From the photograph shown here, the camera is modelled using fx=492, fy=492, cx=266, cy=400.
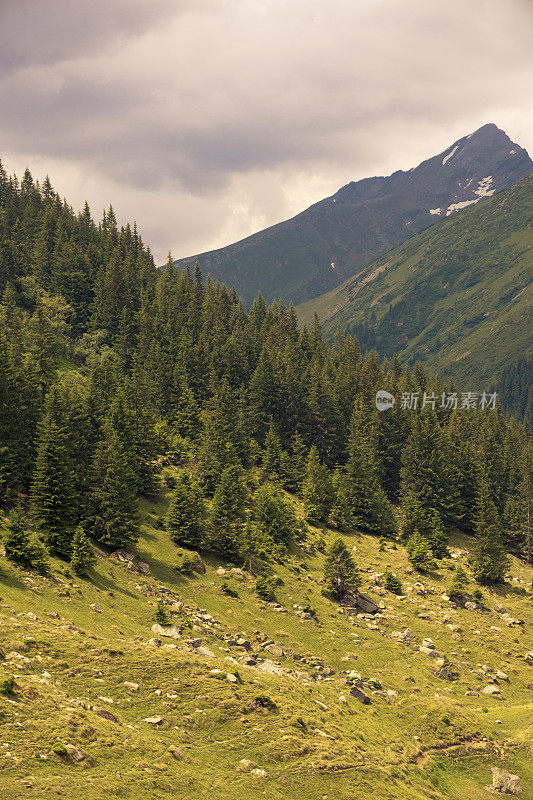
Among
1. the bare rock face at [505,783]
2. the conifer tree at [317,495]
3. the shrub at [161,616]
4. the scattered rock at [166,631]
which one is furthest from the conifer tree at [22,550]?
the conifer tree at [317,495]

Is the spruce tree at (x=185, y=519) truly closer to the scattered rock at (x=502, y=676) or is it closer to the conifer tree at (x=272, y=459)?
the conifer tree at (x=272, y=459)

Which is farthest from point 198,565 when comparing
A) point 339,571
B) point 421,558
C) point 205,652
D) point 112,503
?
point 421,558

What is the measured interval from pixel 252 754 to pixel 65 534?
28148 millimetres

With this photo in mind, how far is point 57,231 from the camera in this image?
515ft

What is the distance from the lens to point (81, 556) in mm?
42188

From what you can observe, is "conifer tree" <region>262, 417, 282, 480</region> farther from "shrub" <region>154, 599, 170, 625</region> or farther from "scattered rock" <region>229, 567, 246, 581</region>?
"shrub" <region>154, 599, 170, 625</region>

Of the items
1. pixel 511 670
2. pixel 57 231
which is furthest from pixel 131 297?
pixel 511 670

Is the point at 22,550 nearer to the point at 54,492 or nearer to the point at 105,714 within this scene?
the point at 54,492

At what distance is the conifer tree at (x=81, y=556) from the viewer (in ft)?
138

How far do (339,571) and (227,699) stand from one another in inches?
1393

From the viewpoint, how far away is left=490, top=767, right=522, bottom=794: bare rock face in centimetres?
3108

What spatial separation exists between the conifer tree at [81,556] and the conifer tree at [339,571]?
30.5 meters

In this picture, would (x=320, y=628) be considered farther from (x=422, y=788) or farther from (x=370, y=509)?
(x=370, y=509)

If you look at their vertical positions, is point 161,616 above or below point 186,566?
above
